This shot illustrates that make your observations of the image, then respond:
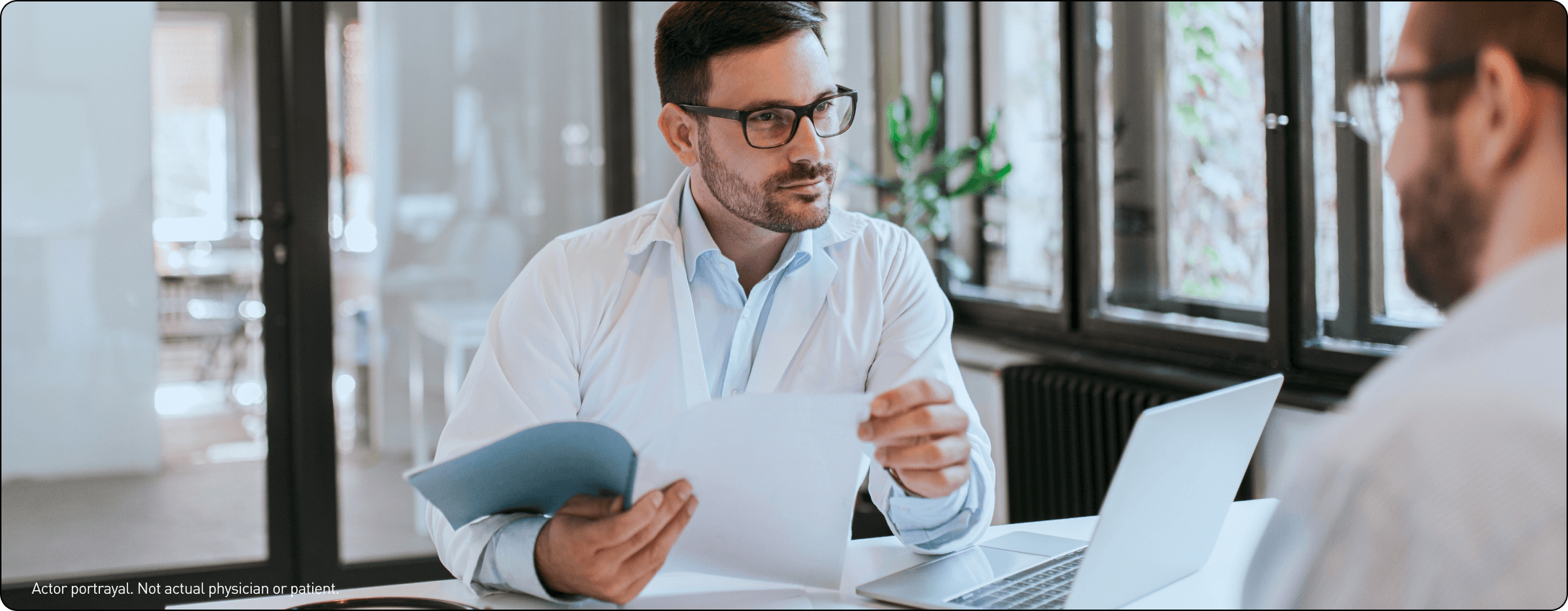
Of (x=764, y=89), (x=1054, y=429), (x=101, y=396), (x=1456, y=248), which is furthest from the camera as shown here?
(x=101, y=396)

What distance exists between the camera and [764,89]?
4.83ft

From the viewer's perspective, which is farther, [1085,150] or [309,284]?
[309,284]

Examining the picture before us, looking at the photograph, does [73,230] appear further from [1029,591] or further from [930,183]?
[1029,591]

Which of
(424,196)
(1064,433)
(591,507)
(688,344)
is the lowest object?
(1064,433)

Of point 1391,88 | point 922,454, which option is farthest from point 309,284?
point 1391,88

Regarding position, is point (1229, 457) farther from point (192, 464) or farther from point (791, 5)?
point (192, 464)

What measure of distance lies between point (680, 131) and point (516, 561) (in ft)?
2.43

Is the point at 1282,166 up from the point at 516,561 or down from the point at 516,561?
up

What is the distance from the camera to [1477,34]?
26.4 inches

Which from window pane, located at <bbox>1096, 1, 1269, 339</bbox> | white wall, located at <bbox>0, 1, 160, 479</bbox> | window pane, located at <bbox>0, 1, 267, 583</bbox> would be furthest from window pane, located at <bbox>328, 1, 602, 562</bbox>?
window pane, located at <bbox>1096, 1, 1269, 339</bbox>

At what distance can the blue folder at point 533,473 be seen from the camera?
2.96 feet

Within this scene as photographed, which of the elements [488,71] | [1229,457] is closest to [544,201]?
[488,71]

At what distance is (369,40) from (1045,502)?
96.4 inches

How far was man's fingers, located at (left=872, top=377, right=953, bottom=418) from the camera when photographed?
0.97 meters
